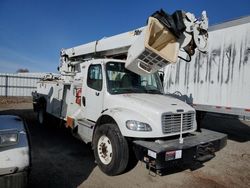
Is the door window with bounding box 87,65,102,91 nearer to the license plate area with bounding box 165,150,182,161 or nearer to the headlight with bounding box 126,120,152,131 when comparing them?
the headlight with bounding box 126,120,152,131

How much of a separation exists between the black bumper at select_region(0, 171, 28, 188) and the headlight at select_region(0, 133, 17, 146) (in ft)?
1.19

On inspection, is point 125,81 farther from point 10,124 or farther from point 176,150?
point 10,124

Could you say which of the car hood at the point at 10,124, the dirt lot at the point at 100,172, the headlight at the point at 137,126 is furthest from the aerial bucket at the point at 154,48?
the car hood at the point at 10,124

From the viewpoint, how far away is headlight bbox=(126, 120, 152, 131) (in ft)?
14.2

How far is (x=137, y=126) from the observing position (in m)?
4.33

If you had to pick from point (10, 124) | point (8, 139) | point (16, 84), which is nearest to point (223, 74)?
point (10, 124)

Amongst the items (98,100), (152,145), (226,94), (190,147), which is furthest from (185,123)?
(226,94)

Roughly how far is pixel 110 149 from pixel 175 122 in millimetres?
1324

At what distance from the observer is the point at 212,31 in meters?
7.50

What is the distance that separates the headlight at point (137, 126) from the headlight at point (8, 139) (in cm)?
195

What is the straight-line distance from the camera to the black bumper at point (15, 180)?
275 centimetres

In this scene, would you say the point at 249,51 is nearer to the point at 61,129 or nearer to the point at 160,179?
the point at 160,179

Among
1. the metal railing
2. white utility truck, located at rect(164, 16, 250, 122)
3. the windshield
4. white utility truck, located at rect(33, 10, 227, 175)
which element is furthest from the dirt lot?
the metal railing

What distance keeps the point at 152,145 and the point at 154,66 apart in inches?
69.1
